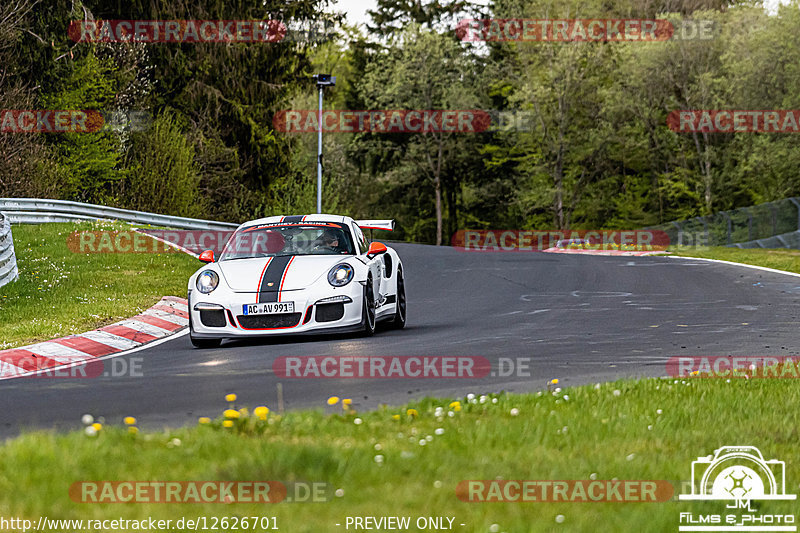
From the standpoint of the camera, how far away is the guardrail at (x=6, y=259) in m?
18.2

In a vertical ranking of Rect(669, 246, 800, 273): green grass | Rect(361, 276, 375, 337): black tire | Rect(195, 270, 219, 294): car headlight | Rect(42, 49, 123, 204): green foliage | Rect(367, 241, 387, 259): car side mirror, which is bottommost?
Rect(669, 246, 800, 273): green grass

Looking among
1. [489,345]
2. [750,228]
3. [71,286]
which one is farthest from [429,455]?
[750,228]

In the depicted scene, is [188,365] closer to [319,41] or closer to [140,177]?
[140,177]

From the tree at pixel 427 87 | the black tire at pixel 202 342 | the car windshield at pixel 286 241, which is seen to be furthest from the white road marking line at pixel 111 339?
the tree at pixel 427 87

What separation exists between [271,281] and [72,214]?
21.8 meters

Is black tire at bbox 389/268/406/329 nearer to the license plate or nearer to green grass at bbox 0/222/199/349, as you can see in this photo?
the license plate

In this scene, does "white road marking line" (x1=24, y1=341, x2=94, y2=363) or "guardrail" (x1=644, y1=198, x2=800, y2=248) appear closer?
"white road marking line" (x1=24, y1=341, x2=94, y2=363)

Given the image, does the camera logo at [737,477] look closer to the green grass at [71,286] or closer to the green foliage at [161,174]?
the green grass at [71,286]

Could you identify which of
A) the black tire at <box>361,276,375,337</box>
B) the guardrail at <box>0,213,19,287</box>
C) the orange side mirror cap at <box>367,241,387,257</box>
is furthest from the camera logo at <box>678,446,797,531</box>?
the guardrail at <box>0,213,19,287</box>

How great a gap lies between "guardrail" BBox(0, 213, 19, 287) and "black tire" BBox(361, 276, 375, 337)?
8.10 metres

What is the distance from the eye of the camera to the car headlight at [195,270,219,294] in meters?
12.4

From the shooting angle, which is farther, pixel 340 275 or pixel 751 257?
pixel 751 257

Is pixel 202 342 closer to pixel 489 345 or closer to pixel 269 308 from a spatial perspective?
pixel 269 308

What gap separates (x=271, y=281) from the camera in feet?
40.3
